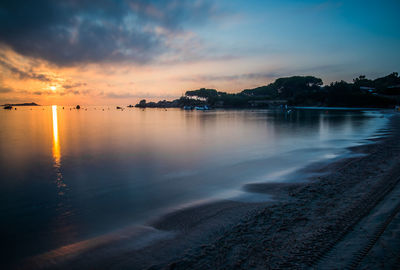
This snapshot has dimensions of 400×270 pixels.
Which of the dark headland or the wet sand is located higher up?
the dark headland

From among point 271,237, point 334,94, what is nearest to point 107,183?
point 271,237

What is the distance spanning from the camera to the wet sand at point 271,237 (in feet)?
12.8

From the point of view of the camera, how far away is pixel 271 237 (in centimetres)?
464

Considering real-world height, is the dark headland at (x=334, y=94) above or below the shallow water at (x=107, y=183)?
above

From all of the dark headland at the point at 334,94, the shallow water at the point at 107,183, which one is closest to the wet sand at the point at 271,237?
the shallow water at the point at 107,183

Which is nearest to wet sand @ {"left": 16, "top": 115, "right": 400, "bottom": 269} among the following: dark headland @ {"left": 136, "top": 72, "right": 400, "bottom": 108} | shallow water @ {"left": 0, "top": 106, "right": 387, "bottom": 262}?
shallow water @ {"left": 0, "top": 106, "right": 387, "bottom": 262}

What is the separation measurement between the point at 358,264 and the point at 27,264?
601cm

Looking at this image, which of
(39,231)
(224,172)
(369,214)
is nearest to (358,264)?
(369,214)

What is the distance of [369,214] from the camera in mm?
5191

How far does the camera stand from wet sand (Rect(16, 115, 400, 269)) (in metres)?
3.89

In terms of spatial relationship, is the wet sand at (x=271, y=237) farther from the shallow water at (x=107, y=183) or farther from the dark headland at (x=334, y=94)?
the dark headland at (x=334, y=94)

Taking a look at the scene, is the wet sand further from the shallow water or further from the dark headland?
the dark headland

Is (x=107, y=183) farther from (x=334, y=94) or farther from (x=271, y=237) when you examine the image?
(x=334, y=94)

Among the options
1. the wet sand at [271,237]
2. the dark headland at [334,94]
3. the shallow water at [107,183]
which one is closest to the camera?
the wet sand at [271,237]
